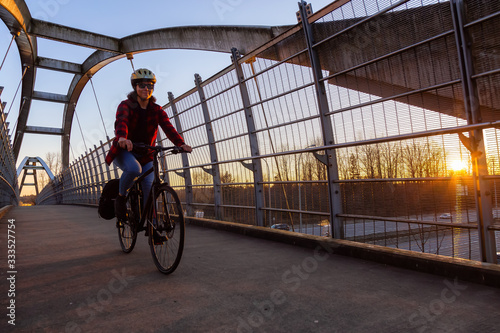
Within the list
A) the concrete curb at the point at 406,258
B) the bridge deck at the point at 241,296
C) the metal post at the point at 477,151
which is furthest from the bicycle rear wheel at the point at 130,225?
the metal post at the point at 477,151

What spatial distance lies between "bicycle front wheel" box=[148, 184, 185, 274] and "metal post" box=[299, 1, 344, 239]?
5.80 feet

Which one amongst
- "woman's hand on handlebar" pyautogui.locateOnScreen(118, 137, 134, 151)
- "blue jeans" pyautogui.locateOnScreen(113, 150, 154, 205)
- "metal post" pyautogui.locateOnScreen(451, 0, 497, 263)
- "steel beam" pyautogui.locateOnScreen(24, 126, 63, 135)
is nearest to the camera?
"metal post" pyautogui.locateOnScreen(451, 0, 497, 263)

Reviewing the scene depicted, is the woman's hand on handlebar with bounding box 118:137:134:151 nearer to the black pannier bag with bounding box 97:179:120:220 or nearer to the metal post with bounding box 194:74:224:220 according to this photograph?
the black pannier bag with bounding box 97:179:120:220

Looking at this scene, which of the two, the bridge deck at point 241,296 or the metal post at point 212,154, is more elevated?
the metal post at point 212,154

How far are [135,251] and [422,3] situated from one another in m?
3.95

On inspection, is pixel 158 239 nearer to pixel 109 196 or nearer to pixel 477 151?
pixel 109 196

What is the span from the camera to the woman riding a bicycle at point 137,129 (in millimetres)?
3941

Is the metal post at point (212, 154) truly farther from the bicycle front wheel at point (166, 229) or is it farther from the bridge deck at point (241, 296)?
the bicycle front wheel at point (166, 229)

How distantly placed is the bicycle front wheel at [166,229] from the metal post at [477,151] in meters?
2.35

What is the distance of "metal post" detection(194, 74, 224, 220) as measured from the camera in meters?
6.84


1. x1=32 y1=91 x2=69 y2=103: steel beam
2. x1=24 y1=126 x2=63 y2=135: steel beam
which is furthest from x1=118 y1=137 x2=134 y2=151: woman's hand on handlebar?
x1=24 y1=126 x2=63 y2=135: steel beam

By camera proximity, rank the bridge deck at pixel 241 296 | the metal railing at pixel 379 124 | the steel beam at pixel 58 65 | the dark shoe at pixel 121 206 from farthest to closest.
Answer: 1. the steel beam at pixel 58 65
2. the dark shoe at pixel 121 206
3. the metal railing at pixel 379 124
4. the bridge deck at pixel 241 296

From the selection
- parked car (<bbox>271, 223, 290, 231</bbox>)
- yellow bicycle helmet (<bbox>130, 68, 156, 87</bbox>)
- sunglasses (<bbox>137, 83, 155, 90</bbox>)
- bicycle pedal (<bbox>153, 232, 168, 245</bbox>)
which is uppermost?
yellow bicycle helmet (<bbox>130, 68, 156, 87</bbox>)

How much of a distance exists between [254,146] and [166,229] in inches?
101
